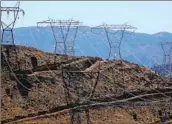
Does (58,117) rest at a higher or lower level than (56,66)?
lower

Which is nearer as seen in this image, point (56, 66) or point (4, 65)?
point (4, 65)

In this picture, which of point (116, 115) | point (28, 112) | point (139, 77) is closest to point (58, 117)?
point (28, 112)

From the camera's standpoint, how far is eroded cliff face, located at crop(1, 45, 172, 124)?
43.2 meters

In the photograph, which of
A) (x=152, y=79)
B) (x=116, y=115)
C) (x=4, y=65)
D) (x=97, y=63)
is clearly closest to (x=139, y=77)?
(x=152, y=79)

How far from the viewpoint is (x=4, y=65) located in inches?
1795

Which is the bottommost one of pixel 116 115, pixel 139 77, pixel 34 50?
pixel 116 115

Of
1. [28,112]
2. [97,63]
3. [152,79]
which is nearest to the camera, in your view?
[28,112]

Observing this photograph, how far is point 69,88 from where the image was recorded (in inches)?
1891

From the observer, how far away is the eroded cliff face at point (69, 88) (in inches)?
1699

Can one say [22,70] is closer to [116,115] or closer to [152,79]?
[116,115]

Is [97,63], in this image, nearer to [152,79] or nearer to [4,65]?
[152,79]

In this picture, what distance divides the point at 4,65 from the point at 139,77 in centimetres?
1746

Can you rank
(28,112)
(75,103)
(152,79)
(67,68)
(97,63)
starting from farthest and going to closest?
(152,79)
(97,63)
(67,68)
(75,103)
(28,112)

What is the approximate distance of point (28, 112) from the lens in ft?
138
